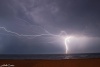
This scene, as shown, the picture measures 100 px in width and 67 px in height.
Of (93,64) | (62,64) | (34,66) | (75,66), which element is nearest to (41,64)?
(34,66)

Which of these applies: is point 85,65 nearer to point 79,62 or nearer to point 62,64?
point 79,62

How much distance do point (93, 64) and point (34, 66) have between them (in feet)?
7.87

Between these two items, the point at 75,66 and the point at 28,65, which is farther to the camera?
the point at 28,65

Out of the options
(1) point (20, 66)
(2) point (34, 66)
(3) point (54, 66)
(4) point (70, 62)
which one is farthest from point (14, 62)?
(4) point (70, 62)

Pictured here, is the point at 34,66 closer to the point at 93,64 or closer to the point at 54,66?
the point at 54,66

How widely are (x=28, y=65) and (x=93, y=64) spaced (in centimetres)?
270

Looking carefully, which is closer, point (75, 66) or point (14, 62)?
point (75, 66)

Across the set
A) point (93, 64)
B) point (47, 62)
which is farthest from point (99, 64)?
point (47, 62)

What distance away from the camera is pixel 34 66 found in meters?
7.23

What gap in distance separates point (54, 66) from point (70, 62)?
0.67 m

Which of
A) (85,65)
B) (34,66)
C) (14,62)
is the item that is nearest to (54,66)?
(34,66)

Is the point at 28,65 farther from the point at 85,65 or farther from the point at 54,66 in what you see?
the point at 85,65

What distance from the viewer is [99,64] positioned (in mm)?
7332

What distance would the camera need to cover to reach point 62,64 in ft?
24.1
